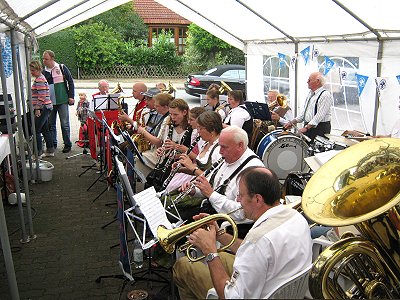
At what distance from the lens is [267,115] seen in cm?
684

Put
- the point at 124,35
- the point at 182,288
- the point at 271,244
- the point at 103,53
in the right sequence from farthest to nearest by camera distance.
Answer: the point at 124,35, the point at 103,53, the point at 182,288, the point at 271,244

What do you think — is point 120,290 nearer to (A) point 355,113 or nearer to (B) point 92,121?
(B) point 92,121

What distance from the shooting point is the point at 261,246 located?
2051 millimetres

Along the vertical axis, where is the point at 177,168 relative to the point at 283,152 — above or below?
above

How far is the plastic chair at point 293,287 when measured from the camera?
6.72ft

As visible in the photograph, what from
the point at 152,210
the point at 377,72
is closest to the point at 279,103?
the point at 377,72

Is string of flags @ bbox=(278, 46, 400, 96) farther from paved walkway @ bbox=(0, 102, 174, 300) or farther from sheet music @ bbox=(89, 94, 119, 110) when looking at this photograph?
paved walkway @ bbox=(0, 102, 174, 300)

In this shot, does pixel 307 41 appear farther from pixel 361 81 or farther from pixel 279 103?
pixel 361 81

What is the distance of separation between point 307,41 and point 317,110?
1.82 meters

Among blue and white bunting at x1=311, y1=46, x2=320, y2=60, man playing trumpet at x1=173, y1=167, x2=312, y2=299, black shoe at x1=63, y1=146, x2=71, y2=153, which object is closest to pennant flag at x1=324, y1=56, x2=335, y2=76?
blue and white bunting at x1=311, y1=46, x2=320, y2=60

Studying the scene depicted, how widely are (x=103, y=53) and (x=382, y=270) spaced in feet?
82.3

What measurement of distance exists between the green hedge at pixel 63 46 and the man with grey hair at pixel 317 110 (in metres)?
20.8

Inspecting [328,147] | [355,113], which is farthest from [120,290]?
[355,113]

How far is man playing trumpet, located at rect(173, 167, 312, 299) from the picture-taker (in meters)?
2.03
